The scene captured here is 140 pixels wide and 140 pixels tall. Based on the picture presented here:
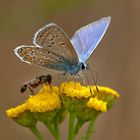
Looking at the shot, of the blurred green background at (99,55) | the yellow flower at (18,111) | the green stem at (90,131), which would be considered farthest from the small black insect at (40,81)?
the blurred green background at (99,55)

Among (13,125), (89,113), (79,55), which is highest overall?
(79,55)

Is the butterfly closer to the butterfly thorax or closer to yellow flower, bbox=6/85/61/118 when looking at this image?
the butterfly thorax

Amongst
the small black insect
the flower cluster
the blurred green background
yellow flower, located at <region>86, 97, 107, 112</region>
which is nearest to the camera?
the flower cluster

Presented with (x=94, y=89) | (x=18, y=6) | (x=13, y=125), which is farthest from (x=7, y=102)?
(x=94, y=89)

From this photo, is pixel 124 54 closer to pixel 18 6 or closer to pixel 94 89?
pixel 18 6

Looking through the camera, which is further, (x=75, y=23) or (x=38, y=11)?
(x=75, y=23)

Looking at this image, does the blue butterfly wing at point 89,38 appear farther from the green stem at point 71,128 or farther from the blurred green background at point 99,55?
the blurred green background at point 99,55

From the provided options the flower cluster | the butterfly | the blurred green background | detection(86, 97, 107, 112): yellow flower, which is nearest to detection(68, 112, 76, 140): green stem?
the flower cluster

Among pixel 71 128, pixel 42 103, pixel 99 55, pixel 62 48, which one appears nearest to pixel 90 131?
pixel 71 128
